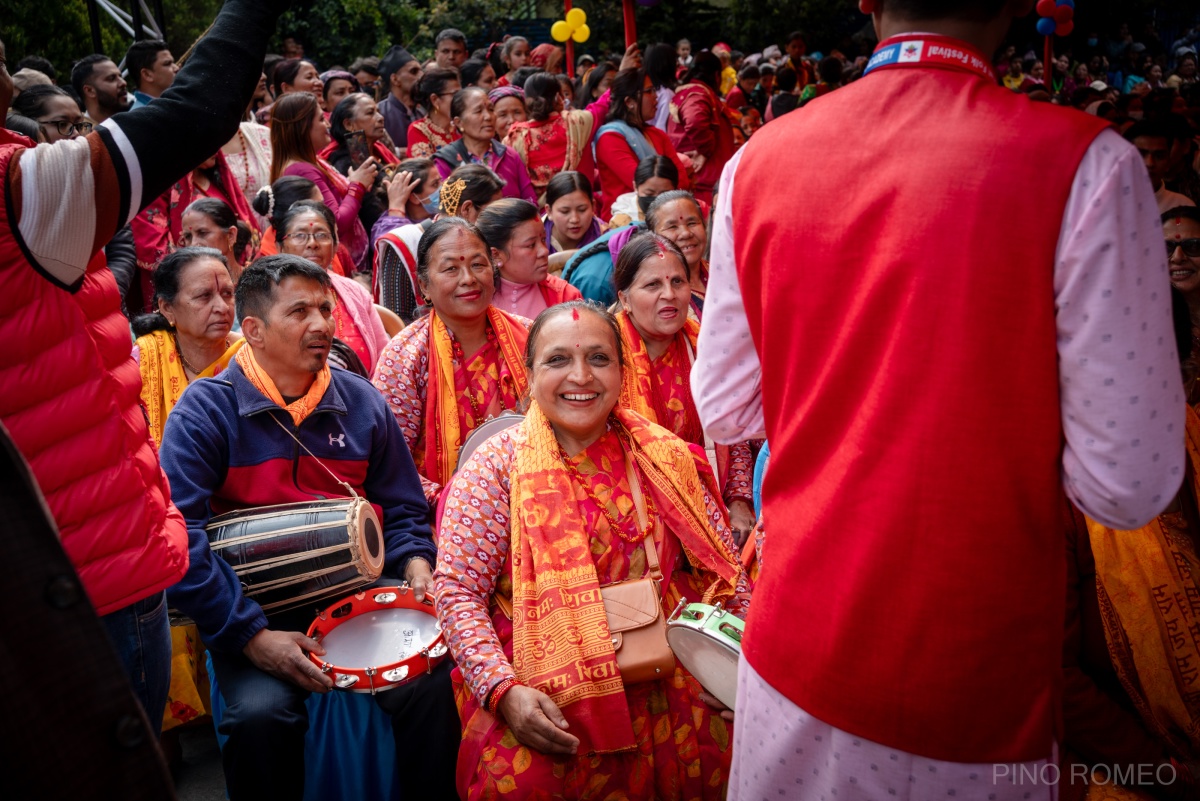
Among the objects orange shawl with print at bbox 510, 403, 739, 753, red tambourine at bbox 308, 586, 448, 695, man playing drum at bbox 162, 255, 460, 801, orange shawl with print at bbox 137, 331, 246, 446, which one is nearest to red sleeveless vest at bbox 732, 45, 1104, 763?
orange shawl with print at bbox 510, 403, 739, 753

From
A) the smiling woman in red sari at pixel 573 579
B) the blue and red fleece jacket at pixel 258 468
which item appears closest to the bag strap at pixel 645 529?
the smiling woman in red sari at pixel 573 579

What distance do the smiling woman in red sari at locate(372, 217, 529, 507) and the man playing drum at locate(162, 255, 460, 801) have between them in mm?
538

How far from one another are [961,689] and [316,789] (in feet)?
6.77

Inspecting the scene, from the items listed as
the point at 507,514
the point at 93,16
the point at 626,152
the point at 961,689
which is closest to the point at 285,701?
the point at 507,514

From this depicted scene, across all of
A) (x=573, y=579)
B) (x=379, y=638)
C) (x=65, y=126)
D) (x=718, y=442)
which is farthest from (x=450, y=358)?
(x=65, y=126)

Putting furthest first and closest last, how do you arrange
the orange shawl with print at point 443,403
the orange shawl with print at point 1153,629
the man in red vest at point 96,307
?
the orange shawl with print at point 443,403
the orange shawl with print at point 1153,629
the man in red vest at point 96,307

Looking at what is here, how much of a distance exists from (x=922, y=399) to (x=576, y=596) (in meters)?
1.35

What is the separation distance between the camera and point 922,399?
54.5 inches

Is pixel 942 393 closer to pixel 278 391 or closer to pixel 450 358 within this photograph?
pixel 278 391

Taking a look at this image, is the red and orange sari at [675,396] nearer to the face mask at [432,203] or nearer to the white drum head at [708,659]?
the white drum head at [708,659]

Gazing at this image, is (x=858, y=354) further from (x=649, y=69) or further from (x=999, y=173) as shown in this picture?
(x=649, y=69)

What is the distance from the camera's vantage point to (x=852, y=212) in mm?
1425

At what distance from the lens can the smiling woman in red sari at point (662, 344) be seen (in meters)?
3.79

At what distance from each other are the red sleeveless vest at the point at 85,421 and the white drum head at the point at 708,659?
1168 mm
